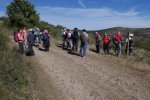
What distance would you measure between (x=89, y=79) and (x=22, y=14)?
2890 cm

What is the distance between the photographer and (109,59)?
2294 centimetres

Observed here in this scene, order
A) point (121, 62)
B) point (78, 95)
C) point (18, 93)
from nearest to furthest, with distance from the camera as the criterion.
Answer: point (18, 93) < point (78, 95) < point (121, 62)

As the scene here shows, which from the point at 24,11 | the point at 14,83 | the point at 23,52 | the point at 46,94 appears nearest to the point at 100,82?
the point at 46,94

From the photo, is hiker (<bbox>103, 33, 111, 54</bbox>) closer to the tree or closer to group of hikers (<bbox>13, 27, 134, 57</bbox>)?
group of hikers (<bbox>13, 27, 134, 57</bbox>)

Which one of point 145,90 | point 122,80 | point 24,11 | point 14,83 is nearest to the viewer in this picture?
point 14,83

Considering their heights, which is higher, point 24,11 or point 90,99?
point 24,11

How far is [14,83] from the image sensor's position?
1245cm

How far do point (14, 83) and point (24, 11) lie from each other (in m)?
31.7

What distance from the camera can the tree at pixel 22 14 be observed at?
4256cm

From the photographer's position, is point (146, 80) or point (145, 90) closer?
point (145, 90)

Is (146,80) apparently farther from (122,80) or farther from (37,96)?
(37,96)

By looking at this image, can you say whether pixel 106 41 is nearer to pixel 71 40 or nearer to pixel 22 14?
pixel 71 40

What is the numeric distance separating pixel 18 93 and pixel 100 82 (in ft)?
17.1

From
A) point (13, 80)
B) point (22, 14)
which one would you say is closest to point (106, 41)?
point (13, 80)
